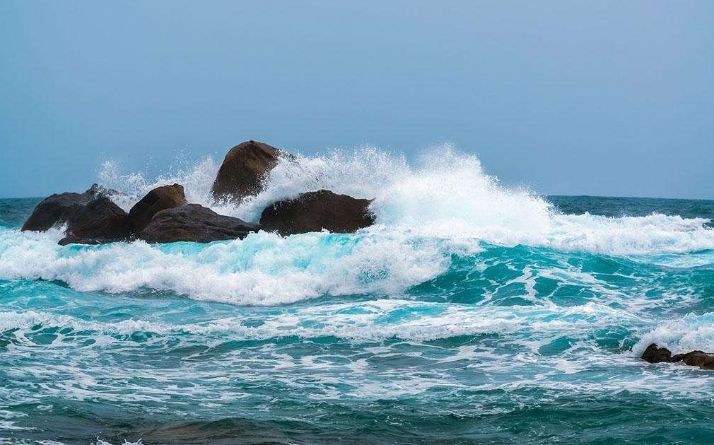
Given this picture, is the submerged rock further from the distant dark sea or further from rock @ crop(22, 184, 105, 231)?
rock @ crop(22, 184, 105, 231)

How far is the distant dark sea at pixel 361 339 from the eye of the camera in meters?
5.72

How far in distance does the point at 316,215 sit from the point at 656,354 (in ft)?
37.6

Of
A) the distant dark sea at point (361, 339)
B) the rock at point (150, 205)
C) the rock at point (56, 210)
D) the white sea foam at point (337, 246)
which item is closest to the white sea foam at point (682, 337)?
the distant dark sea at point (361, 339)

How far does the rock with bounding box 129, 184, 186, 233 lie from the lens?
61.4 ft

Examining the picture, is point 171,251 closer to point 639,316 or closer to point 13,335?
point 13,335

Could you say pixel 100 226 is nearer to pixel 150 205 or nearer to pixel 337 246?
pixel 150 205

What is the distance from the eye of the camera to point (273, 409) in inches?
244

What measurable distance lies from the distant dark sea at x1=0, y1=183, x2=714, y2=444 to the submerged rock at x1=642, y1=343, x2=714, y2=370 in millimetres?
164

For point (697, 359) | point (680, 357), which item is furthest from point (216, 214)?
point (697, 359)

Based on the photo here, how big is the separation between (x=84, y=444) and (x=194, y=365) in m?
2.86

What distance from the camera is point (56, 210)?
2231cm

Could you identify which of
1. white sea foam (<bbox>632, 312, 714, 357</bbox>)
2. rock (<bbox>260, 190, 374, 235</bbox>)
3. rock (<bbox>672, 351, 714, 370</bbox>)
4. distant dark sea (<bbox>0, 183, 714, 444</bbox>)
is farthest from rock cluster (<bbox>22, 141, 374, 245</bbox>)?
rock (<bbox>672, 351, 714, 370</bbox>)

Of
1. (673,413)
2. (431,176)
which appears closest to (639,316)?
(673,413)

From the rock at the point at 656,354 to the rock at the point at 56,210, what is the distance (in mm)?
16975
